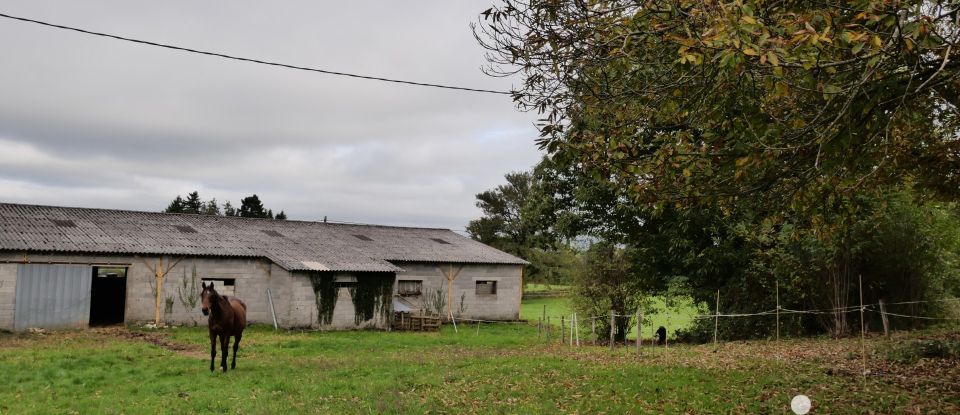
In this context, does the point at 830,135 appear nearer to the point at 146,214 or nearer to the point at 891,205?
the point at 891,205

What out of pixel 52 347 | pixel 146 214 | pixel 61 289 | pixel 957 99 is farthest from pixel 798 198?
pixel 146 214

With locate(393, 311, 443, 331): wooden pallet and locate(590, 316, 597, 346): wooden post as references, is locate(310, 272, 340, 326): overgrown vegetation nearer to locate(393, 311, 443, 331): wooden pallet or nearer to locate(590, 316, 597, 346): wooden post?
locate(393, 311, 443, 331): wooden pallet

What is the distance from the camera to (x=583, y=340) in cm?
2597

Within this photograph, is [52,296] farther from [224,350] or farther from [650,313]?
[650,313]

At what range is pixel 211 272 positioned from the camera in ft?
86.4

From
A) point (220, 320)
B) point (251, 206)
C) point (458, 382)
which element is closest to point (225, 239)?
point (220, 320)

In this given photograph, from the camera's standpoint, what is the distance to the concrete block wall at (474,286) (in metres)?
32.6

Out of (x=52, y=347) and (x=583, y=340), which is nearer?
(x=52, y=347)

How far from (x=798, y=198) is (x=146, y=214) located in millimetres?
29318

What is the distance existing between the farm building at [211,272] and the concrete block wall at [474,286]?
6cm

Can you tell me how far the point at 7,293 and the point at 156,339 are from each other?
19.1ft

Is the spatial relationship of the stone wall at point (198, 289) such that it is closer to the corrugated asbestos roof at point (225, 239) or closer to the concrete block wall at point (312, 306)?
the concrete block wall at point (312, 306)

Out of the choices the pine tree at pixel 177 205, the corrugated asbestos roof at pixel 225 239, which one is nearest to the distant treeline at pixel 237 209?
the pine tree at pixel 177 205

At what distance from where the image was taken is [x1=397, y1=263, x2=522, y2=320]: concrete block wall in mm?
32625
